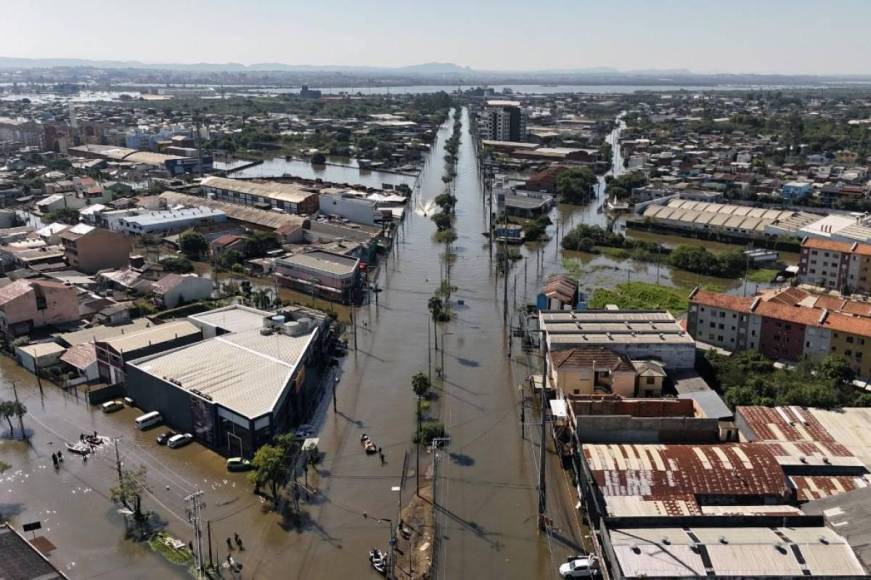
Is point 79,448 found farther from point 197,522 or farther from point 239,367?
point 197,522

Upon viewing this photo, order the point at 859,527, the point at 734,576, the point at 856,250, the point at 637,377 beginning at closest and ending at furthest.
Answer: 1. the point at 734,576
2. the point at 859,527
3. the point at 637,377
4. the point at 856,250

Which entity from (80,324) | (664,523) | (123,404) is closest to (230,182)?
(80,324)

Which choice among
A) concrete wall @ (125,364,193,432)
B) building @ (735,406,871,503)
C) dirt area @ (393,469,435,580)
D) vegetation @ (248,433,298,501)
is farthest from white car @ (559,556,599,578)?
concrete wall @ (125,364,193,432)

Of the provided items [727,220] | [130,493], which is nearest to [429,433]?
[130,493]

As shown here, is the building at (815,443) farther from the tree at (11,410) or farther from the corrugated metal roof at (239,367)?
the tree at (11,410)

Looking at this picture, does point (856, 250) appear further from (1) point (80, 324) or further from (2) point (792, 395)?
(1) point (80, 324)

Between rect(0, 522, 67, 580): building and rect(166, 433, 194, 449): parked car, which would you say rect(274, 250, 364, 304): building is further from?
rect(0, 522, 67, 580): building

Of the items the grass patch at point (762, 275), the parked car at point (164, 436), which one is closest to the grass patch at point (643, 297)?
the grass patch at point (762, 275)
